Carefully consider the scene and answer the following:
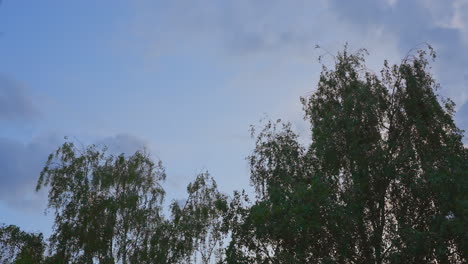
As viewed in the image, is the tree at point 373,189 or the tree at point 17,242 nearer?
the tree at point 373,189

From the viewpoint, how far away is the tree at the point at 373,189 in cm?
1814

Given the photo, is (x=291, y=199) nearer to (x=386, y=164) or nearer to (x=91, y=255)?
(x=386, y=164)

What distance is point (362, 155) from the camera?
20656mm

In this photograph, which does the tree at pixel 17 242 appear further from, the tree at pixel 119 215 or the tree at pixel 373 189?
the tree at pixel 373 189

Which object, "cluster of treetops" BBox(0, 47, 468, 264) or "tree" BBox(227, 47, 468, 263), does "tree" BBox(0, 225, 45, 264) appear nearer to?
"cluster of treetops" BBox(0, 47, 468, 264)

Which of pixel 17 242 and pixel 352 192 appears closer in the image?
pixel 352 192

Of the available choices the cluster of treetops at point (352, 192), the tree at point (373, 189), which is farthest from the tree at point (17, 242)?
the tree at point (373, 189)

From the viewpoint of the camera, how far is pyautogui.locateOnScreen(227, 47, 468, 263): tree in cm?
1814

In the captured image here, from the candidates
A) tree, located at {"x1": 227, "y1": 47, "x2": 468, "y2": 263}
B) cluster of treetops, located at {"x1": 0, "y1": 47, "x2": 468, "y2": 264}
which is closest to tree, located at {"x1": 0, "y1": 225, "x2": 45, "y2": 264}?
cluster of treetops, located at {"x1": 0, "y1": 47, "x2": 468, "y2": 264}

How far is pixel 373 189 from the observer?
20875 mm

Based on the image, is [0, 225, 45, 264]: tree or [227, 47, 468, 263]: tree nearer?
[227, 47, 468, 263]: tree

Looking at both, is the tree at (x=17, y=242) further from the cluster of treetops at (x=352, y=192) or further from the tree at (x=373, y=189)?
→ the tree at (x=373, y=189)

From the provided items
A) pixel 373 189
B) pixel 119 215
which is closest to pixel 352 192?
pixel 373 189

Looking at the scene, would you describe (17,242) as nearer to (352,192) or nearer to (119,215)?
(119,215)
